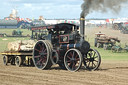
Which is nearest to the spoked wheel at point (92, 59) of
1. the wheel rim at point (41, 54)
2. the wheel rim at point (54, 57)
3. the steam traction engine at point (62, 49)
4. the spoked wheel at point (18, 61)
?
the steam traction engine at point (62, 49)

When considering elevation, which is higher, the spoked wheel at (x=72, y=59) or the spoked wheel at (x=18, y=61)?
the spoked wheel at (x=72, y=59)

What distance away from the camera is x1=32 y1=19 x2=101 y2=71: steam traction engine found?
1515 centimetres

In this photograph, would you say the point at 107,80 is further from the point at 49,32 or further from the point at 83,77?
the point at 49,32

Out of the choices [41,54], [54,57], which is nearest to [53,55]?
[54,57]

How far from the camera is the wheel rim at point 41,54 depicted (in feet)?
51.9

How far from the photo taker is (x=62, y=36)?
625 inches

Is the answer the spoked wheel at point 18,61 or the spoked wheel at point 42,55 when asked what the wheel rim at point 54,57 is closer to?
the spoked wheel at point 42,55

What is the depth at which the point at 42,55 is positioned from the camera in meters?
16.0

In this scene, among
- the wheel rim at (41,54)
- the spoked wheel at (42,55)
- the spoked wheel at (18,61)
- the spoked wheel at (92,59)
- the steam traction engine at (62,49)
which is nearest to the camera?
the steam traction engine at (62,49)

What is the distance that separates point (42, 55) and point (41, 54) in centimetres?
7

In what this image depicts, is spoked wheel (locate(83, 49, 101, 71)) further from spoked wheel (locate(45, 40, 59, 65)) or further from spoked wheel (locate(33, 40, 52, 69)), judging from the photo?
spoked wheel (locate(33, 40, 52, 69))

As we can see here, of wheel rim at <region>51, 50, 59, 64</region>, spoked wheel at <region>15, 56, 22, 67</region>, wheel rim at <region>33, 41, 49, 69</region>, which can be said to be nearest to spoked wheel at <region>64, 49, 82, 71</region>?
wheel rim at <region>51, 50, 59, 64</region>

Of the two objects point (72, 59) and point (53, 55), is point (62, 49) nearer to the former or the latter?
point (53, 55)

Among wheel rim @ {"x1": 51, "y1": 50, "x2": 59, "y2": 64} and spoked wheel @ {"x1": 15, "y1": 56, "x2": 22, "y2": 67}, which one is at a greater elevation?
wheel rim @ {"x1": 51, "y1": 50, "x2": 59, "y2": 64}
